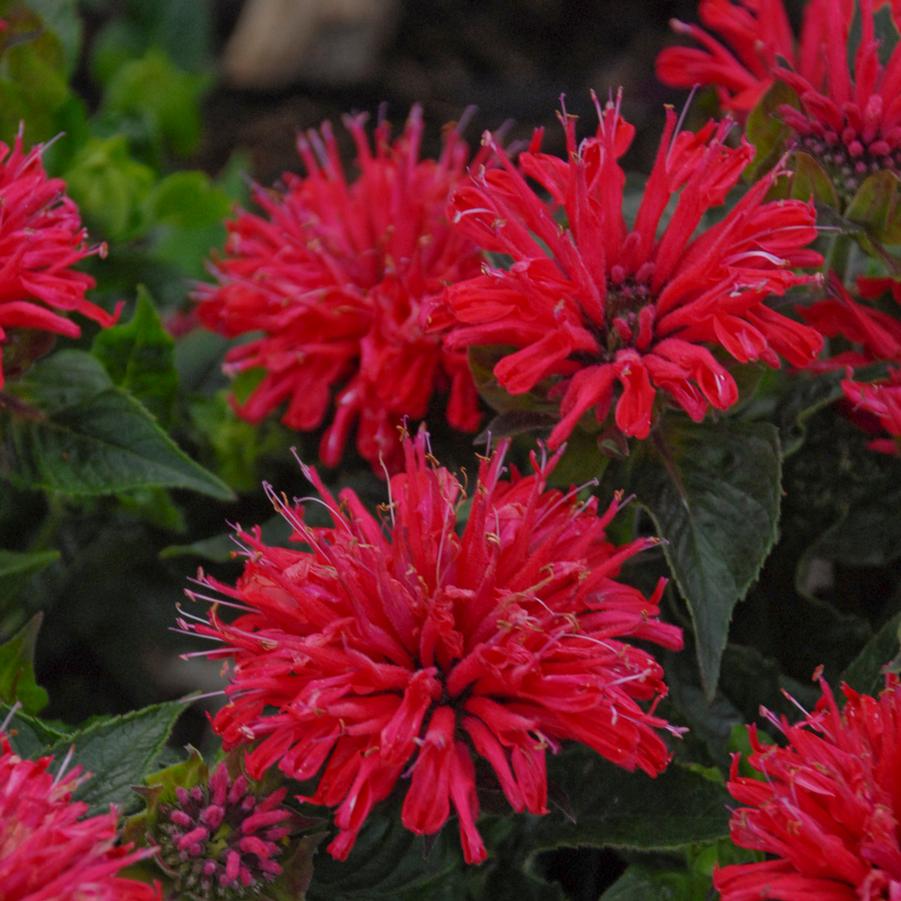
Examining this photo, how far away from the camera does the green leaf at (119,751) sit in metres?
0.62

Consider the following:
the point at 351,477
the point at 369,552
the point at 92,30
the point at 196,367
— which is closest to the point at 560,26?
the point at 92,30

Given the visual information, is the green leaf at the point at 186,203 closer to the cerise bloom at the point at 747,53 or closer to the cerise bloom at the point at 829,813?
the cerise bloom at the point at 747,53

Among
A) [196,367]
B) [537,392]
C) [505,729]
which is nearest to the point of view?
[505,729]

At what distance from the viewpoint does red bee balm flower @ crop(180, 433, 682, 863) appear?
0.56 meters

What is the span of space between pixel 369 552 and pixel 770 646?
0.36m

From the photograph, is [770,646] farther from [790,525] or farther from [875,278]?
[875,278]

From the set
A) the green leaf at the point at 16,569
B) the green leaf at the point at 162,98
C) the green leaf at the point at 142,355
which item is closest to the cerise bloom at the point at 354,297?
the green leaf at the point at 142,355

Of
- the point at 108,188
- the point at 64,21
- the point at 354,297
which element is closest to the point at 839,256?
the point at 354,297

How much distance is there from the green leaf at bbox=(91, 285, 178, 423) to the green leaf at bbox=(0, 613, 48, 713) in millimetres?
201

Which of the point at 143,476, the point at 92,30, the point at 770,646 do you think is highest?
the point at 92,30

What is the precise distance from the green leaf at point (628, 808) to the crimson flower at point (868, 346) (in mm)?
223

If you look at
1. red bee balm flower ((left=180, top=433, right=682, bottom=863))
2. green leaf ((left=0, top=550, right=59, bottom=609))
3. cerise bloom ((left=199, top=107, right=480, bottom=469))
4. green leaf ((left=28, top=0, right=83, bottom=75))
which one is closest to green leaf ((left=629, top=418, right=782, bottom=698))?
red bee balm flower ((left=180, top=433, right=682, bottom=863))

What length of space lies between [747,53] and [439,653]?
0.47 meters

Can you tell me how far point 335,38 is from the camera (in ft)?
6.24
